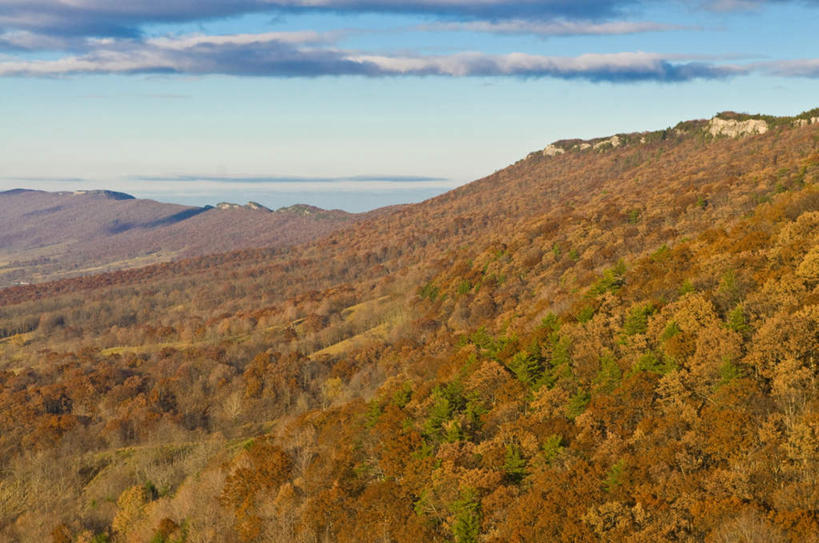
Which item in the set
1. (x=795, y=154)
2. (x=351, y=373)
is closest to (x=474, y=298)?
(x=351, y=373)

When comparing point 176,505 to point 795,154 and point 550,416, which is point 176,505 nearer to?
point 550,416

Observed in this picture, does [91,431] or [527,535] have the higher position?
[527,535]

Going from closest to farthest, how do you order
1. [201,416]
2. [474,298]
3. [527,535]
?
1. [527,535]
2. [201,416]
3. [474,298]

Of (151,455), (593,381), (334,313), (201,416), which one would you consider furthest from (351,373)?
(593,381)

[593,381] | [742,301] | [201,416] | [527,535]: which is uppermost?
[742,301]

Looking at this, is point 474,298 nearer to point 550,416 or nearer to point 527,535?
point 550,416

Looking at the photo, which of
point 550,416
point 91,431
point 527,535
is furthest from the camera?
point 91,431

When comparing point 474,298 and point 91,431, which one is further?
point 474,298

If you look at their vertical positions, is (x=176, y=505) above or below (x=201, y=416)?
above

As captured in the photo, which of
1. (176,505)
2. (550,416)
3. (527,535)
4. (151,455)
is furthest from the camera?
(151,455)
